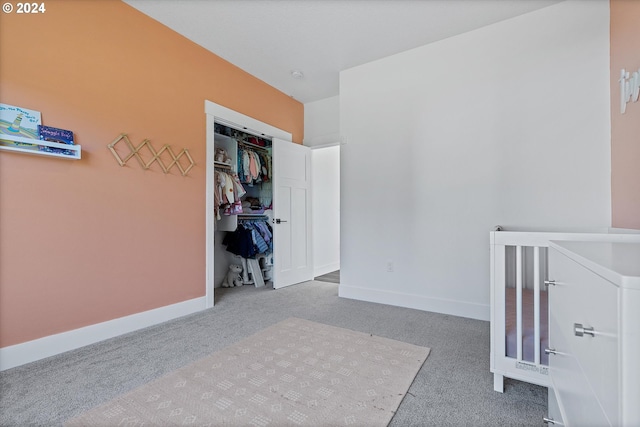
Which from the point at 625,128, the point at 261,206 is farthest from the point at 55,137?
the point at 625,128

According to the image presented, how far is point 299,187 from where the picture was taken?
12.9ft

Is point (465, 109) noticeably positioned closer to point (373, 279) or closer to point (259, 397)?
point (373, 279)

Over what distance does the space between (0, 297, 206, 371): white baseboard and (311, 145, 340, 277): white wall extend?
7.45ft

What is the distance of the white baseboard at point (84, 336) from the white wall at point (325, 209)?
2272 mm

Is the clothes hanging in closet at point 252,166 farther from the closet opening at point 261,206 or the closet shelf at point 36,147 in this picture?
the closet shelf at point 36,147

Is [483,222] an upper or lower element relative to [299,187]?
lower

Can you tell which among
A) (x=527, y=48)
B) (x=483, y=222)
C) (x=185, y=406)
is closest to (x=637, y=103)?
(x=527, y=48)

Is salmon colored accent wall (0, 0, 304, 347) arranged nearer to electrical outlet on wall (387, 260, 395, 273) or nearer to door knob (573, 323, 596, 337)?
electrical outlet on wall (387, 260, 395, 273)

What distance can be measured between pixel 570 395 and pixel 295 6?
2.79 metres

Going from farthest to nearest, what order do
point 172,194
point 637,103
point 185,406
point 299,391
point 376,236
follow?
1. point 376,236
2. point 172,194
3. point 637,103
4. point 299,391
5. point 185,406

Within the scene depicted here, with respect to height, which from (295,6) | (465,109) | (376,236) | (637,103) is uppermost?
(295,6)

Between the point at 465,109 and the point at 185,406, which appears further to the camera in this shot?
the point at 465,109

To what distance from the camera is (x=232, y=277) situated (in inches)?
148

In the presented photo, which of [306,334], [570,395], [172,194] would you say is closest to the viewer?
[570,395]
